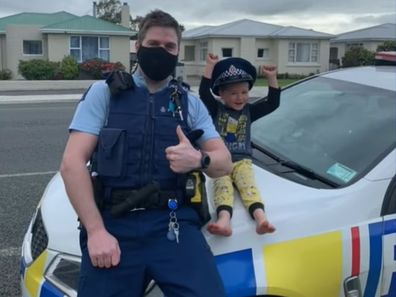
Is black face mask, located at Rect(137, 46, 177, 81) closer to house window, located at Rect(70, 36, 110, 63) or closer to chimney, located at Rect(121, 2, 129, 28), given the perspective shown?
house window, located at Rect(70, 36, 110, 63)

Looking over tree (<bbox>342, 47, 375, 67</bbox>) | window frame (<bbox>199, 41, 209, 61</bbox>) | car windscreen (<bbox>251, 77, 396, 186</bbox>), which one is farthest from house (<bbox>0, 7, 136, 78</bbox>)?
car windscreen (<bbox>251, 77, 396, 186</bbox>)

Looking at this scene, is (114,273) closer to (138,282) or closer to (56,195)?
(138,282)

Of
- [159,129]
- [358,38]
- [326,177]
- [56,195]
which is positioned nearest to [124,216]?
[159,129]

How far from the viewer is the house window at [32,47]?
112 ft

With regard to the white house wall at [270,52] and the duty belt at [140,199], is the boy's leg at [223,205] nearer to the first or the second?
the duty belt at [140,199]

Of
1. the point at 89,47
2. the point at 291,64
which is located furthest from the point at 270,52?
the point at 89,47

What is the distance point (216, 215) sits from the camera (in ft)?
7.95

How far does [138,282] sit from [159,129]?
60 cm

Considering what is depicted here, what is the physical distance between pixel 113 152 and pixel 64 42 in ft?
108

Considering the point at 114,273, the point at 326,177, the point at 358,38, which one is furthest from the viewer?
the point at 358,38

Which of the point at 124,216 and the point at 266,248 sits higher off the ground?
the point at 124,216

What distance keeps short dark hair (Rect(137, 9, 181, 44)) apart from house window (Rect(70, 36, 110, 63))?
32.3 metres

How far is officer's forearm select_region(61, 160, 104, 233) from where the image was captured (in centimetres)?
210

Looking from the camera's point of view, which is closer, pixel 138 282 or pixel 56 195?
pixel 138 282
